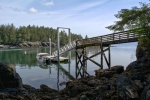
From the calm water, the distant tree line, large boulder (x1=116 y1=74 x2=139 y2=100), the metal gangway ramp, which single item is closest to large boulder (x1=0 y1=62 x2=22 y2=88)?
the calm water

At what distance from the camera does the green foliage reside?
15328 mm

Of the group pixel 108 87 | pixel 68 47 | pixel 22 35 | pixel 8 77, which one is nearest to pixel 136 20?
pixel 108 87

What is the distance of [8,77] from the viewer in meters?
18.7

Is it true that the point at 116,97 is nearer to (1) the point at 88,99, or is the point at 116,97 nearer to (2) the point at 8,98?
(1) the point at 88,99

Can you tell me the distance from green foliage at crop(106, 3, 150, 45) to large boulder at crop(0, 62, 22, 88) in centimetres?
848

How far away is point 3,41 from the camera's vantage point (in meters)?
165

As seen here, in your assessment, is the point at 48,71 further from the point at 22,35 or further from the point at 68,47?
the point at 22,35

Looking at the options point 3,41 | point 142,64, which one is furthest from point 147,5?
point 3,41

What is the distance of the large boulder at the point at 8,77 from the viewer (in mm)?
18500

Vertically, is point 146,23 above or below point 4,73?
above

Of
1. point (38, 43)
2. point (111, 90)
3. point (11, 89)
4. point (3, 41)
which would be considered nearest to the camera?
point (111, 90)

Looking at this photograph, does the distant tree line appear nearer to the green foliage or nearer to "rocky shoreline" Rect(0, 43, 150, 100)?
"rocky shoreline" Rect(0, 43, 150, 100)

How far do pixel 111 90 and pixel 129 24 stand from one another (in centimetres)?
508

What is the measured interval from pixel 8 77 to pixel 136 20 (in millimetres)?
10306
